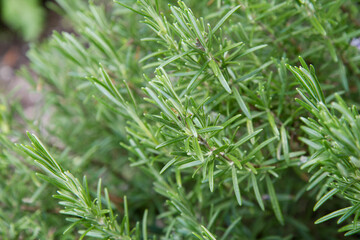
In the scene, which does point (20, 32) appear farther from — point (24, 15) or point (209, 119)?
point (209, 119)

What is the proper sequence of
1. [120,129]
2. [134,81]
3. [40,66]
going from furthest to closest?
[40,66] → [120,129] → [134,81]

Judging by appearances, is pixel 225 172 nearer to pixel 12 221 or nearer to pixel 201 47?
pixel 201 47

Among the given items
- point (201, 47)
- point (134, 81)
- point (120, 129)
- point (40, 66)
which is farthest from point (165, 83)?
point (40, 66)

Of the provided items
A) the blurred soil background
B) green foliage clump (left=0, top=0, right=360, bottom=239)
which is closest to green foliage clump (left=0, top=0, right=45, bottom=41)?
the blurred soil background

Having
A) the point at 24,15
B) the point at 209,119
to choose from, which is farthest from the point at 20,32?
the point at 209,119

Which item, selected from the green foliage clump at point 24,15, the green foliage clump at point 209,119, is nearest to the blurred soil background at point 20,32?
the green foliage clump at point 24,15
